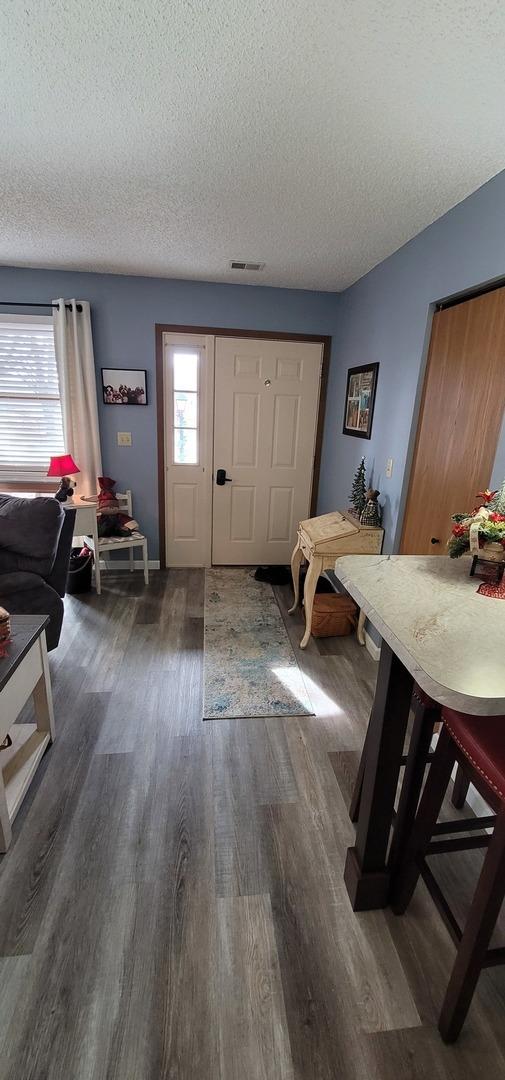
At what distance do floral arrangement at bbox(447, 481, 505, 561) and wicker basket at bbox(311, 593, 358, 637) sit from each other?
1.60m

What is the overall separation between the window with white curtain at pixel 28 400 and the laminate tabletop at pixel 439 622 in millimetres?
3237

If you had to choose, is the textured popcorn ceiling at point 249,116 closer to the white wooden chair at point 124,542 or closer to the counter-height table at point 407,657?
the counter-height table at point 407,657

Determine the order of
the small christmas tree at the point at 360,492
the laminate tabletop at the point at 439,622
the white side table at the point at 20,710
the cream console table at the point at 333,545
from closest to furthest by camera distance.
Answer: the laminate tabletop at the point at 439,622 → the white side table at the point at 20,710 → the cream console table at the point at 333,545 → the small christmas tree at the point at 360,492

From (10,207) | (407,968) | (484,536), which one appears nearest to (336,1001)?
(407,968)

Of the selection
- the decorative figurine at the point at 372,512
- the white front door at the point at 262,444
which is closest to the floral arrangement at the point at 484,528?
the decorative figurine at the point at 372,512

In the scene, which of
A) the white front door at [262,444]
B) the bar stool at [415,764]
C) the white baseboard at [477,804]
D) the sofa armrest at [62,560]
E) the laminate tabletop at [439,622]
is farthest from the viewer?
the white front door at [262,444]

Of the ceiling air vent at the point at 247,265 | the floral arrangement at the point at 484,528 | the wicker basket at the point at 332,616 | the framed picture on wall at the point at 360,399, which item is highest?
the ceiling air vent at the point at 247,265

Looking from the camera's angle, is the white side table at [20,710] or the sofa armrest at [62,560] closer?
the white side table at [20,710]

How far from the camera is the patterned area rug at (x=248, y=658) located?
2320 mm

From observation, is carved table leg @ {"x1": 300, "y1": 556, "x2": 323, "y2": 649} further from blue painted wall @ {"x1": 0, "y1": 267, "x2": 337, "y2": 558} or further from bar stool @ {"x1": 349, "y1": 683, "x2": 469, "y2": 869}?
blue painted wall @ {"x1": 0, "y1": 267, "x2": 337, "y2": 558}

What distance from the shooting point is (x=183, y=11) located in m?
1.11

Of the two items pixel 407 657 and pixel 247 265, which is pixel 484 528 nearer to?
pixel 407 657

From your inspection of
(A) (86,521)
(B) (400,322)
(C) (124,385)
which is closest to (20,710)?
(A) (86,521)

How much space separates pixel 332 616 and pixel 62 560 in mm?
1708
